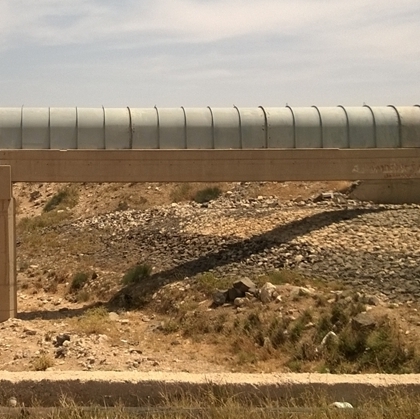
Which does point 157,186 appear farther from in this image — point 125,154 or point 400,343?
point 400,343

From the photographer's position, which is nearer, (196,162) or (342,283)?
(342,283)

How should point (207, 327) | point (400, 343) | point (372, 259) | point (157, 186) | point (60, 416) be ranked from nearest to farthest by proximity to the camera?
1. point (60, 416)
2. point (400, 343)
3. point (207, 327)
4. point (372, 259)
5. point (157, 186)

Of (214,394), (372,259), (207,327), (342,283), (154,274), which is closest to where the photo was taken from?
(214,394)

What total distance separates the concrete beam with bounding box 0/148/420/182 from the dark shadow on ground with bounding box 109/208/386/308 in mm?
1859

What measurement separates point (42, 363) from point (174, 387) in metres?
8.27

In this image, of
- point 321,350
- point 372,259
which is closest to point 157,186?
point 372,259

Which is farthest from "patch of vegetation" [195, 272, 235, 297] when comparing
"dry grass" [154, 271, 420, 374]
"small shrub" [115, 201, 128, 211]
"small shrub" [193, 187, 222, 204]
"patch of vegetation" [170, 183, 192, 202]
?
"small shrub" [115, 201, 128, 211]

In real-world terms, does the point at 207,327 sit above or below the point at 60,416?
below

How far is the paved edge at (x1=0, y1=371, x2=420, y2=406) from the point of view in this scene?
7352mm

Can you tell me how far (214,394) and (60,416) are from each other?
1.52m

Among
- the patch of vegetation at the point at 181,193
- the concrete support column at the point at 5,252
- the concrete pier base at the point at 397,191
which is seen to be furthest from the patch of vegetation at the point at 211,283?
the patch of vegetation at the point at 181,193

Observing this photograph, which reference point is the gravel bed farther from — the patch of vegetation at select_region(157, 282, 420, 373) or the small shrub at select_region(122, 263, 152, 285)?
the patch of vegetation at select_region(157, 282, 420, 373)

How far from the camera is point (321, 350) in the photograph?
1523cm

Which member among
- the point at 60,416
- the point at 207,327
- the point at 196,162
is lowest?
the point at 207,327
